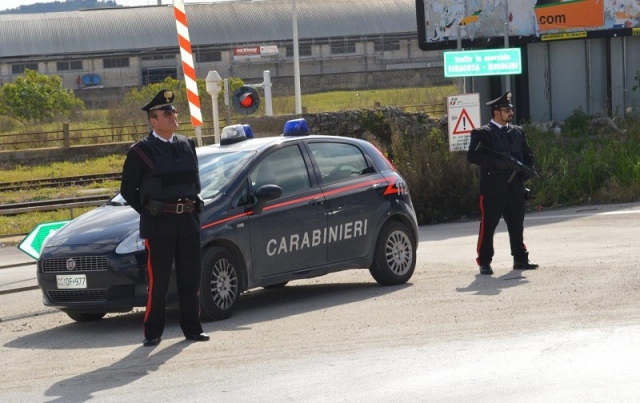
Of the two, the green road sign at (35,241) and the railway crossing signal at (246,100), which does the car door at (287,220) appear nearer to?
the green road sign at (35,241)

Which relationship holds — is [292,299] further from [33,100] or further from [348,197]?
[33,100]

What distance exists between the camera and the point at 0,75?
250 ft

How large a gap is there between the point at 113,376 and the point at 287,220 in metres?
3.27

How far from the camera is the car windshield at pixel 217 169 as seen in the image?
10.4 metres

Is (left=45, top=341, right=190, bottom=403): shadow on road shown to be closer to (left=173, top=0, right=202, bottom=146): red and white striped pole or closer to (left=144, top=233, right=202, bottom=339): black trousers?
(left=144, top=233, right=202, bottom=339): black trousers

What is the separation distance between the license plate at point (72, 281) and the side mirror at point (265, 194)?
164cm

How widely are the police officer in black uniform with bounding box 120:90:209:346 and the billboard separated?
2073cm

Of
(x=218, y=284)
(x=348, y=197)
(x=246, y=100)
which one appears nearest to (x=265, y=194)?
(x=218, y=284)

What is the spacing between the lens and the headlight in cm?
966

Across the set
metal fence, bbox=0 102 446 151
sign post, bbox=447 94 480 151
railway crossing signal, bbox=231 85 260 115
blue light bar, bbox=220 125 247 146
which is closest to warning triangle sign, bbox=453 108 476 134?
sign post, bbox=447 94 480 151

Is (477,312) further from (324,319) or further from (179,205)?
(179,205)

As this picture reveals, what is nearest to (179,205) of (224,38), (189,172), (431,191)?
(189,172)

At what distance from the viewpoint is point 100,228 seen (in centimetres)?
1001

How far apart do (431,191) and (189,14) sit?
59828 millimetres
